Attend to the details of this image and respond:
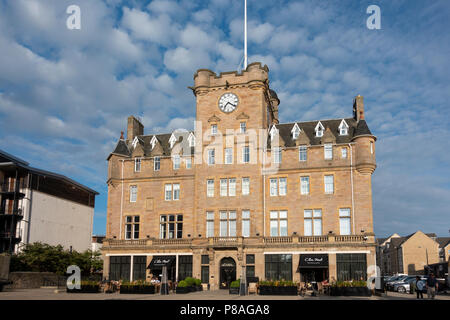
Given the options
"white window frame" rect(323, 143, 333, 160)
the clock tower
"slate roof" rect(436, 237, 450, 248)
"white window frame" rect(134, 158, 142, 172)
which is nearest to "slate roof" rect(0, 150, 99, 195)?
"white window frame" rect(134, 158, 142, 172)

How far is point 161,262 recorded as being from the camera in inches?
1865

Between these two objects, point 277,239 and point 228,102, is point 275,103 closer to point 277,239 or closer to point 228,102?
point 228,102

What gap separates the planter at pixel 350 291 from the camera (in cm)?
3478

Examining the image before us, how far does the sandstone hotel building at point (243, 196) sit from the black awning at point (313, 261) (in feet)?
0.32

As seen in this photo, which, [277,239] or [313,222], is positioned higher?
[313,222]

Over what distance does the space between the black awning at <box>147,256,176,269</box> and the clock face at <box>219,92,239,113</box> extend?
17.6 metres

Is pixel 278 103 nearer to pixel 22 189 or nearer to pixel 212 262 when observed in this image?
pixel 212 262

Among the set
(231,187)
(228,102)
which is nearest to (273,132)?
(228,102)

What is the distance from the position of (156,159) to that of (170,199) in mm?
5218

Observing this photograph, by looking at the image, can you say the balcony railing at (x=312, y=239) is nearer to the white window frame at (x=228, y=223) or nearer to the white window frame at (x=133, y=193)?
the white window frame at (x=228, y=223)

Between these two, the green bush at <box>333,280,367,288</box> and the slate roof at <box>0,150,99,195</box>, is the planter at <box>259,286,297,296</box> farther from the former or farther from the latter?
the slate roof at <box>0,150,99,195</box>

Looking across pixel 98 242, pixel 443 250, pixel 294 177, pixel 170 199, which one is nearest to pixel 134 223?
pixel 170 199

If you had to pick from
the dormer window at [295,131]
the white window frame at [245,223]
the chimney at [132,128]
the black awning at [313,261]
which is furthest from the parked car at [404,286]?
the chimney at [132,128]

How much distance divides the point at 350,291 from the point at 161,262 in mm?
20819
